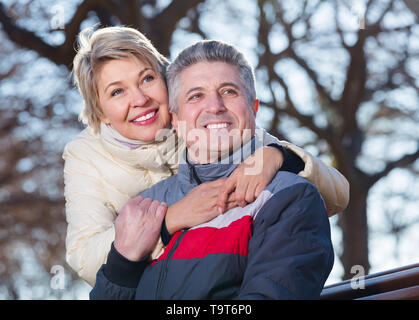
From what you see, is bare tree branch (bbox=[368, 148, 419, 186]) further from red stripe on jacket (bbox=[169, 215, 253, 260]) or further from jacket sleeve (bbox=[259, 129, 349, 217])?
red stripe on jacket (bbox=[169, 215, 253, 260])

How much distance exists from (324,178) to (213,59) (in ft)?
1.78

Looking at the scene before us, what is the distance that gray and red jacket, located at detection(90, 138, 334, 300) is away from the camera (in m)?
1.44

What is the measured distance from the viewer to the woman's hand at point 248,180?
1591mm

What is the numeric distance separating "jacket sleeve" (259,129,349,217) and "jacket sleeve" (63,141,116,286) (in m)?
0.66

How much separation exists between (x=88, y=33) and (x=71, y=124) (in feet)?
9.44

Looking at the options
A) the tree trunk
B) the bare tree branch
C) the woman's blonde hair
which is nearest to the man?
the woman's blonde hair

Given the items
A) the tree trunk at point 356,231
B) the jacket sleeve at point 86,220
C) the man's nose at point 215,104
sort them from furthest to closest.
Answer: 1. the tree trunk at point 356,231
2. the jacket sleeve at point 86,220
3. the man's nose at point 215,104

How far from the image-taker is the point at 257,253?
1476 mm

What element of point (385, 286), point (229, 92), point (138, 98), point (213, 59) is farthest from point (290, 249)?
point (138, 98)

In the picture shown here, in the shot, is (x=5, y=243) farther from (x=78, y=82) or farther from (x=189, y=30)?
(x=78, y=82)

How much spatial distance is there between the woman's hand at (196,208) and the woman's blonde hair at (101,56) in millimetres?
566

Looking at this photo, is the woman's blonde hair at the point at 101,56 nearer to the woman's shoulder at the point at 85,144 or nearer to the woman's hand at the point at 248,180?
the woman's shoulder at the point at 85,144

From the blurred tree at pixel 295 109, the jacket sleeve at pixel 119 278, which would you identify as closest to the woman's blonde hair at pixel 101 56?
the jacket sleeve at pixel 119 278
